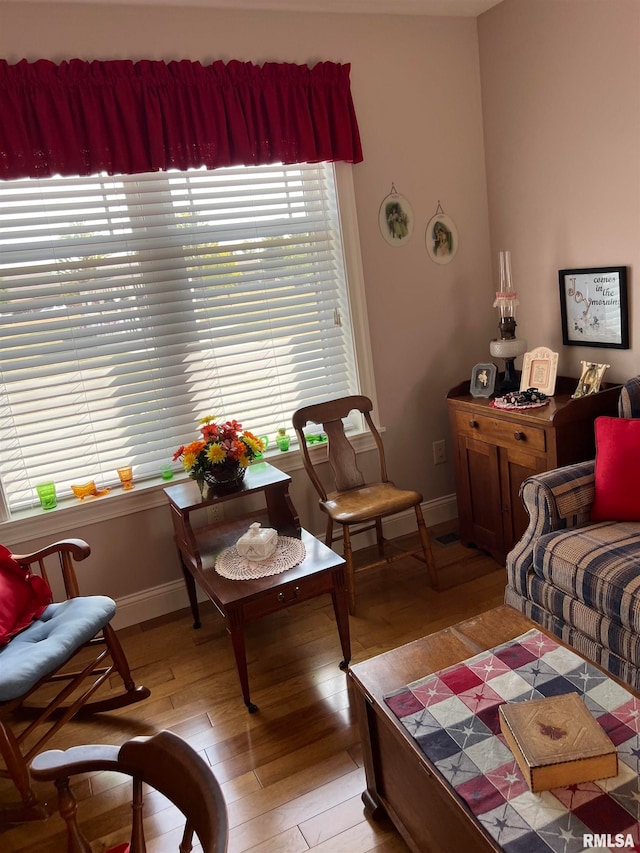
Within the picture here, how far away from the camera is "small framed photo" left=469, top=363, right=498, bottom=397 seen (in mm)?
3135

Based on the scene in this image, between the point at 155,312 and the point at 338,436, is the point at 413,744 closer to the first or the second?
the point at 338,436

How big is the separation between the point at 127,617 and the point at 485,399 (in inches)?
77.8

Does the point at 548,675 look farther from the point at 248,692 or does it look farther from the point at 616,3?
the point at 616,3

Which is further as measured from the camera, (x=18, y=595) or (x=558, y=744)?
(x=18, y=595)

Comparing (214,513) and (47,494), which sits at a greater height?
(47,494)

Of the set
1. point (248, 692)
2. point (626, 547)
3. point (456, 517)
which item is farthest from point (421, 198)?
point (248, 692)

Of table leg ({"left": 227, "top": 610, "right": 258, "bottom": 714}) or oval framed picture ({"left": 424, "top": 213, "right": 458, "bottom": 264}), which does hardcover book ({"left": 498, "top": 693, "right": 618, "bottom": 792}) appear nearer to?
table leg ({"left": 227, "top": 610, "right": 258, "bottom": 714})

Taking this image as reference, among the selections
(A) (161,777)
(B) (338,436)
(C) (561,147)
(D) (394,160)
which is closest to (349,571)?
(B) (338,436)

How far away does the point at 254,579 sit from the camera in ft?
7.76

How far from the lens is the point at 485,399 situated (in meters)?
3.13

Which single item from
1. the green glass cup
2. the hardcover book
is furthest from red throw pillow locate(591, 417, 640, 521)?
the green glass cup

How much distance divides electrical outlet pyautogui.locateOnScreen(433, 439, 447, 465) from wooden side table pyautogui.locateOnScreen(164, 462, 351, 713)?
3.64 ft

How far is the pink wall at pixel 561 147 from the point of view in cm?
271

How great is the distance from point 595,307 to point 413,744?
225 cm
